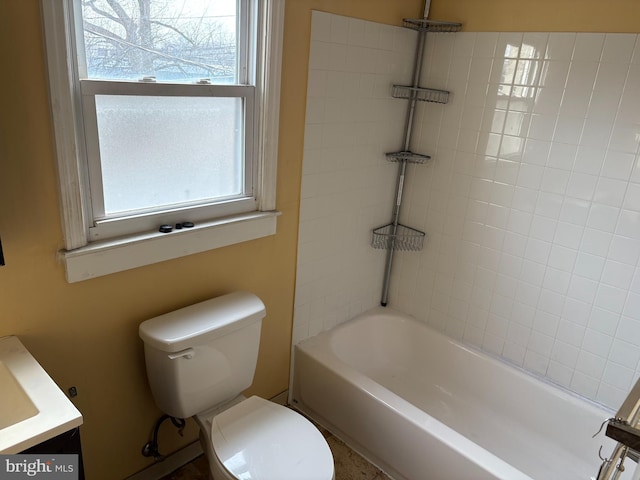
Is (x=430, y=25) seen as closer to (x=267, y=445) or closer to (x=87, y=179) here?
(x=87, y=179)

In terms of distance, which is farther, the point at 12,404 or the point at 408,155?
the point at 408,155

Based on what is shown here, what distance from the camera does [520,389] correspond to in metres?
2.21

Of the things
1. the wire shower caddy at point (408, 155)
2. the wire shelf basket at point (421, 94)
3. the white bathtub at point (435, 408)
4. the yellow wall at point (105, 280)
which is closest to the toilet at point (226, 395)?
the yellow wall at point (105, 280)

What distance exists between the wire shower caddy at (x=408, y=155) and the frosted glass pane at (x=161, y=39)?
91 cm

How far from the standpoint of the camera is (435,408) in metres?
2.35

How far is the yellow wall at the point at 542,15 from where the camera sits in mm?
1762

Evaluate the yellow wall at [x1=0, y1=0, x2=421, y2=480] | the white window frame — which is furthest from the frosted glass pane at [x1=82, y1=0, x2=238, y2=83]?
the yellow wall at [x1=0, y1=0, x2=421, y2=480]

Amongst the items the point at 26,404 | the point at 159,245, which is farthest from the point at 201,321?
the point at 26,404

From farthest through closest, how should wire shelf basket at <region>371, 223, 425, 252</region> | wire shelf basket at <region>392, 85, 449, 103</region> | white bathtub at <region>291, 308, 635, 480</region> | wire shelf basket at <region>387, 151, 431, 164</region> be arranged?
1. wire shelf basket at <region>371, 223, 425, 252</region>
2. wire shelf basket at <region>387, 151, 431, 164</region>
3. wire shelf basket at <region>392, 85, 449, 103</region>
4. white bathtub at <region>291, 308, 635, 480</region>

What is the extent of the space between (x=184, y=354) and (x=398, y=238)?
137 centimetres

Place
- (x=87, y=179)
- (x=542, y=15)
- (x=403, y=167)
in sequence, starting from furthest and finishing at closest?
(x=403, y=167) → (x=542, y=15) → (x=87, y=179)

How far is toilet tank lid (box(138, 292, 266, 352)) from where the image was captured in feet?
5.08

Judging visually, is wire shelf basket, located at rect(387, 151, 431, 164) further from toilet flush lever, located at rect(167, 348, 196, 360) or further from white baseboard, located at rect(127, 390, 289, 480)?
white baseboard, located at rect(127, 390, 289, 480)

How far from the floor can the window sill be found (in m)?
0.94
